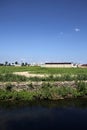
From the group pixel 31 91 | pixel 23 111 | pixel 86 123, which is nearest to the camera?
pixel 86 123

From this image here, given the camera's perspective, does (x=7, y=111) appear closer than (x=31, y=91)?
Yes

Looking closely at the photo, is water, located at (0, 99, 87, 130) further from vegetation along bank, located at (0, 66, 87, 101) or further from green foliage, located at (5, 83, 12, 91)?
green foliage, located at (5, 83, 12, 91)

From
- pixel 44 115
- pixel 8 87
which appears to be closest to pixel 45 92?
pixel 8 87

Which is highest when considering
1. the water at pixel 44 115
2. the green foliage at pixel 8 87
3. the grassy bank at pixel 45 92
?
the green foliage at pixel 8 87

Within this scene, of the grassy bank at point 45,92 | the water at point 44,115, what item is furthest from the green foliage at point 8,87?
the water at point 44,115

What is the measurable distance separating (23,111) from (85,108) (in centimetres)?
529

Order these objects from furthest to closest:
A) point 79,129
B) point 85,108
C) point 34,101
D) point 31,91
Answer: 1. point 31,91
2. point 34,101
3. point 85,108
4. point 79,129

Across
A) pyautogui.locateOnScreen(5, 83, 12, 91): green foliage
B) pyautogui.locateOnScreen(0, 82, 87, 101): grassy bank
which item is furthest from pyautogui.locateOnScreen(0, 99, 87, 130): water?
pyautogui.locateOnScreen(5, 83, 12, 91): green foliage

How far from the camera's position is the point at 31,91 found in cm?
2473

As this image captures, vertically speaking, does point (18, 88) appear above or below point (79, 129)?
above

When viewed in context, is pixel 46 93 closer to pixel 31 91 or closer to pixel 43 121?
pixel 31 91

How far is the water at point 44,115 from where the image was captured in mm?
15922

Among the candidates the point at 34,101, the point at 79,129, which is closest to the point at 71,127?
the point at 79,129

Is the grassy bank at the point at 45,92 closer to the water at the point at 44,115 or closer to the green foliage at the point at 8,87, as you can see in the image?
the green foliage at the point at 8,87
